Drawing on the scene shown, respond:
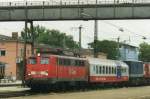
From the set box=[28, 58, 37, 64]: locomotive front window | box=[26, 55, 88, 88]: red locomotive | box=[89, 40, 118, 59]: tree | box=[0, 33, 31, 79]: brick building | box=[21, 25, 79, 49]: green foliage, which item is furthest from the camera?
box=[21, 25, 79, 49]: green foliage

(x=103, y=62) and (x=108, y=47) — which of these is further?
(x=108, y=47)

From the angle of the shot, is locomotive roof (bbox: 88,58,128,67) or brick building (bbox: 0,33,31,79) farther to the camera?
brick building (bbox: 0,33,31,79)

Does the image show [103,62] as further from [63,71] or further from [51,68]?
[51,68]

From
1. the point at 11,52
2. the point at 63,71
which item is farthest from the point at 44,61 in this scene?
A: the point at 11,52

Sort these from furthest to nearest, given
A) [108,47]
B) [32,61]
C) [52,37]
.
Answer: [52,37] → [108,47] → [32,61]

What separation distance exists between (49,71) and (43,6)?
1161 cm

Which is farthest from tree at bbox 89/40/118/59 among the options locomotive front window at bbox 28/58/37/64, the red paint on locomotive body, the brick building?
locomotive front window at bbox 28/58/37/64

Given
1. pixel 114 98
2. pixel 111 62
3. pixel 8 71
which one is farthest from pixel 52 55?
pixel 8 71

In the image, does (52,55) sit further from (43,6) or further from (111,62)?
(111,62)

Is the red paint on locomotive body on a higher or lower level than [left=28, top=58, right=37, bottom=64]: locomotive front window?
lower

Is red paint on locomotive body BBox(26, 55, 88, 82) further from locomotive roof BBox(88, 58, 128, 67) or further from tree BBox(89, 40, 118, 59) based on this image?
tree BBox(89, 40, 118, 59)

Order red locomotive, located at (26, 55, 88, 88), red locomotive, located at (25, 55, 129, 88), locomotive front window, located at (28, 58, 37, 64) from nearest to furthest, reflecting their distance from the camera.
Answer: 1. red locomotive, located at (26, 55, 88, 88)
2. red locomotive, located at (25, 55, 129, 88)
3. locomotive front window, located at (28, 58, 37, 64)

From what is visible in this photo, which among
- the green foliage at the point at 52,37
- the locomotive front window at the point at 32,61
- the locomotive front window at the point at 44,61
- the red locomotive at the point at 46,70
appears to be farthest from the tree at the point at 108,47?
the locomotive front window at the point at 44,61

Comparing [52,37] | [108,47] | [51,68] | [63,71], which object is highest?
[52,37]
